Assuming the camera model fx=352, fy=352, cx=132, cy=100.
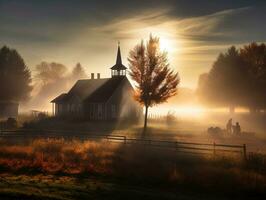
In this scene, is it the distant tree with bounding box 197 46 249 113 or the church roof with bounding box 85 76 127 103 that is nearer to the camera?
the church roof with bounding box 85 76 127 103

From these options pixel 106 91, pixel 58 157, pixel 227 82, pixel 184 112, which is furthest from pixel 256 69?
pixel 184 112

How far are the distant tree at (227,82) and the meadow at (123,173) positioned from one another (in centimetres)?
4199

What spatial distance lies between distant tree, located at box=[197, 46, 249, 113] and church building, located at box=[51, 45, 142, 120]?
2012cm

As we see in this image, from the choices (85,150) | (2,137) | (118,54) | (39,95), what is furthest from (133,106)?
(39,95)

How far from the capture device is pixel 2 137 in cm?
3891

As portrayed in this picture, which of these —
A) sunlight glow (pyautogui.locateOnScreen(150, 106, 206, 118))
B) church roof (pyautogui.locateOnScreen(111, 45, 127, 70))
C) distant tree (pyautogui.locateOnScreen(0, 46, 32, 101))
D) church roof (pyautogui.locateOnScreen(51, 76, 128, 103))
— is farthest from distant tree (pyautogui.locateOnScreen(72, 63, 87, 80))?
church roof (pyautogui.locateOnScreen(111, 45, 127, 70))

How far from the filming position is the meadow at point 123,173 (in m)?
18.4

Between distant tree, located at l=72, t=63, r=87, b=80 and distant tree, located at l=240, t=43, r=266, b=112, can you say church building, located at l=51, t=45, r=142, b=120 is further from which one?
distant tree, located at l=72, t=63, r=87, b=80

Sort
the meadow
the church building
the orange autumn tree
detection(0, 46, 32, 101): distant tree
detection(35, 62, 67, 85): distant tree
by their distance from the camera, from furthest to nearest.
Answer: detection(35, 62, 67, 85): distant tree < detection(0, 46, 32, 101): distant tree < the church building < the orange autumn tree < the meadow

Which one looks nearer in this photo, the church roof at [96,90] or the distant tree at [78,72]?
the church roof at [96,90]

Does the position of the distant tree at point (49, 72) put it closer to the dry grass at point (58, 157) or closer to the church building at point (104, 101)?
the church building at point (104, 101)

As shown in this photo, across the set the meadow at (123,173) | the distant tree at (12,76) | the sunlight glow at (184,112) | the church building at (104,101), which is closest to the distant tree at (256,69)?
the sunlight glow at (184,112)

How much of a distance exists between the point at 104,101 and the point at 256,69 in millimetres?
28068

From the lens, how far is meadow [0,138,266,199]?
18.4m
